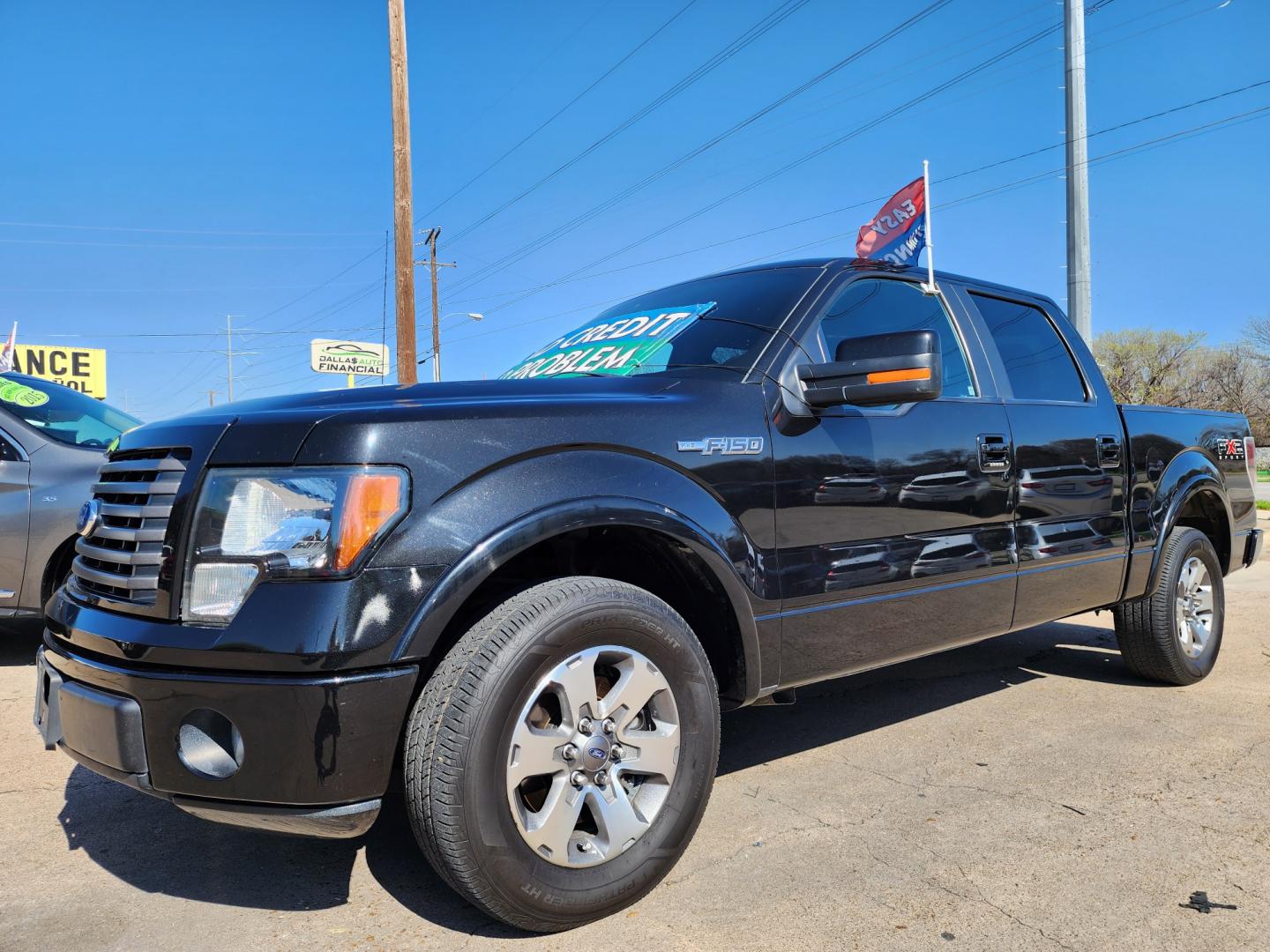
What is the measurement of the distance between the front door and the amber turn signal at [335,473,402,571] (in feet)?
3.80

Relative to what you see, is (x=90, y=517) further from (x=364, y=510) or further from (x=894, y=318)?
(x=894, y=318)

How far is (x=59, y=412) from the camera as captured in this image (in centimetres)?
540

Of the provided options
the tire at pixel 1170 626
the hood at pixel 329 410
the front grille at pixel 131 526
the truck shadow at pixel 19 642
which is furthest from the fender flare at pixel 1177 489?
the truck shadow at pixel 19 642

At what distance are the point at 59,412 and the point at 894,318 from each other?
15.4ft

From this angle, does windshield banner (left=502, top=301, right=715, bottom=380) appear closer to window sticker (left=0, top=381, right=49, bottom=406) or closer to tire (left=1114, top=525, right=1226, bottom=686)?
tire (left=1114, top=525, right=1226, bottom=686)

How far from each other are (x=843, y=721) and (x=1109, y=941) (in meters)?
1.87

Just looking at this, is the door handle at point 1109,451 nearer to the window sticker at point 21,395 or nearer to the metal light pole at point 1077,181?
the window sticker at point 21,395

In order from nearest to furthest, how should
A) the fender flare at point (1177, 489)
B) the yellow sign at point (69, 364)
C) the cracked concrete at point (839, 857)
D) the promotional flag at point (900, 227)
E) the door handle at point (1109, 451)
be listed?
1. the cracked concrete at point (839, 857)
2. the door handle at point (1109, 451)
3. the fender flare at point (1177, 489)
4. the promotional flag at point (900, 227)
5. the yellow sign at point (69, 364)

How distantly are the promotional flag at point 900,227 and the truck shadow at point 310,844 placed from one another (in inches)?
238

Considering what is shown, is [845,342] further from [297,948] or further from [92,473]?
[92,473]

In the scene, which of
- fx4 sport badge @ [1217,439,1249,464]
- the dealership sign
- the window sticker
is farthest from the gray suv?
the dealership sign

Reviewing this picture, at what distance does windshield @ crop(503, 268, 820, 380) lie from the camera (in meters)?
3.02

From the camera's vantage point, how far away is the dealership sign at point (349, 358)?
2216cm

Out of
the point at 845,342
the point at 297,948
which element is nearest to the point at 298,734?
the point at 297,948
